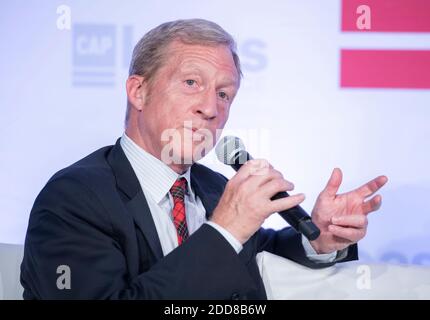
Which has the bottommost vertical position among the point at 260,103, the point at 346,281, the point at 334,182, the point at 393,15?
the point at 346,281

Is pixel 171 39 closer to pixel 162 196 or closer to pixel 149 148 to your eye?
pixel 149 148

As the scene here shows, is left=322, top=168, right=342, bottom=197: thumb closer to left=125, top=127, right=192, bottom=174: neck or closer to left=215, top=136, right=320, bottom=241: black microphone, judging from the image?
left=215, top=136, right=320, bottom=241: black microphone

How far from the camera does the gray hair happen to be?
1.58 m

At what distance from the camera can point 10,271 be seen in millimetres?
1619

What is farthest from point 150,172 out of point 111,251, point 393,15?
point 393,15

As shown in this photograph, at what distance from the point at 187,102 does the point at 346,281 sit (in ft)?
2.39

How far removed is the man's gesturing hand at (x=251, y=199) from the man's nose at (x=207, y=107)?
1.01 ft

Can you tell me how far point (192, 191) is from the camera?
5.59 ft

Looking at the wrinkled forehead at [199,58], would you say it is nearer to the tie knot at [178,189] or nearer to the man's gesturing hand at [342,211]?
the tie knot at [178,189]

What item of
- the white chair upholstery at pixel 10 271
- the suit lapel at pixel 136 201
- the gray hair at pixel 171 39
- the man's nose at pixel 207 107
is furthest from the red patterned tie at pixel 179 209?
the white chair upholstery at pixel 10 271

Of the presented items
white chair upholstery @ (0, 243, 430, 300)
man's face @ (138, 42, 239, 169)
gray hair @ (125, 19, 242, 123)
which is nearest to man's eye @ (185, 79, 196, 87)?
man's face @ (138, 42, 239, 169)

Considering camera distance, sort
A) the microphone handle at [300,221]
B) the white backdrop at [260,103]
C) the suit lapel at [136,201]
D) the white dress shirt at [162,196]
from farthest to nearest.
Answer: the white backdrop at [260,103] < the white dress shirt at [162,196] < the suit lapel at [136,201] < the microphone handle at [300,221]

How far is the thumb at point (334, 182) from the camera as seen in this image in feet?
4.54

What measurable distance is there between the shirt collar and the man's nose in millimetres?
203
